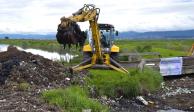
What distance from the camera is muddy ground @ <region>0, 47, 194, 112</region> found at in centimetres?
1684

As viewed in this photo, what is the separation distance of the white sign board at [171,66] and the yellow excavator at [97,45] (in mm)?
2959

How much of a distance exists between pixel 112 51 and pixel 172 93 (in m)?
5.93

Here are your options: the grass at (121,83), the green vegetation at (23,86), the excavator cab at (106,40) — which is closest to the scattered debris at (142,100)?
the grass at (121,83)

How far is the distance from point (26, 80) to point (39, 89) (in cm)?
132

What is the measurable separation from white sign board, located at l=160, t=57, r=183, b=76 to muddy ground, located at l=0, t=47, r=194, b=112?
3.47m

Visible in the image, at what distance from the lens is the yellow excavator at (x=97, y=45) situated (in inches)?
1136

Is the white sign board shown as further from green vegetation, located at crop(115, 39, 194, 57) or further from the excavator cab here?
green vegetation, located at crop(115, 39, 194, 57)

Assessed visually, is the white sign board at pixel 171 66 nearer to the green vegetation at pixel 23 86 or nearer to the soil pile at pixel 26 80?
the soil pile at pixel 26 80

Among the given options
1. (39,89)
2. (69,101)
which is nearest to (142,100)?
(39,89)

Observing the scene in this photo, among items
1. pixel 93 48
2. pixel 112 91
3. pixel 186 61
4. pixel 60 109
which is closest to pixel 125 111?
pixel 112 91

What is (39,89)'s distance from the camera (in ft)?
65.5

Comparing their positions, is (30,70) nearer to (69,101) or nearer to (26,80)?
(26,80)

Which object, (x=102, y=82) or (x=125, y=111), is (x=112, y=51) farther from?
(x=125, y=111)

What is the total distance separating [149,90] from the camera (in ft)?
89.7
